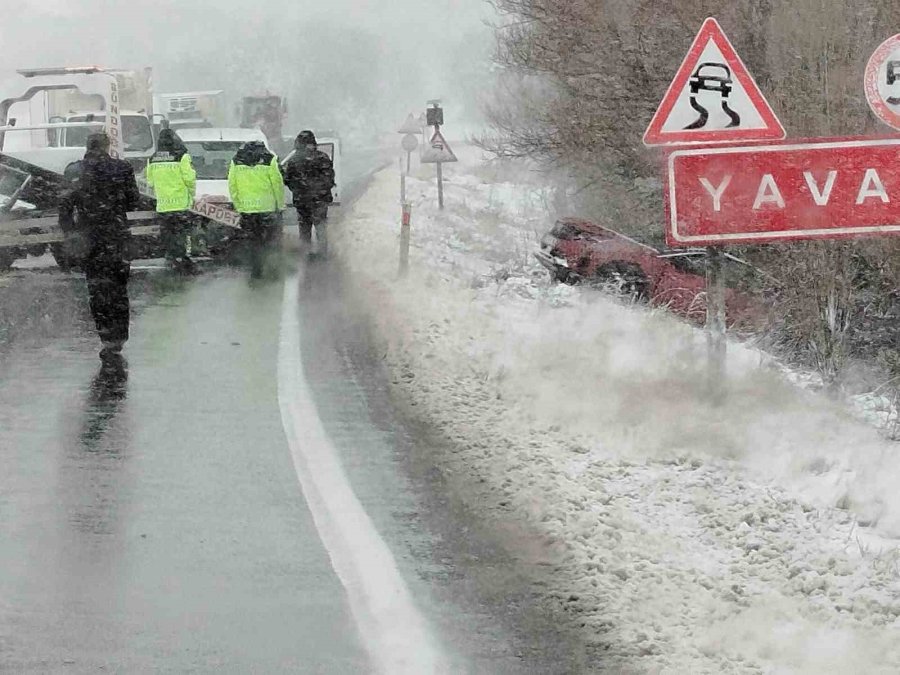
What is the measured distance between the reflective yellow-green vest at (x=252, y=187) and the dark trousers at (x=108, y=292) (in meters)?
6.42

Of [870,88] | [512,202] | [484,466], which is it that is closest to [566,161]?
[870,88]

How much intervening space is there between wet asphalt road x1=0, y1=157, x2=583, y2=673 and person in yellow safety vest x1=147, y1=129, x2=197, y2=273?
5.49 meters

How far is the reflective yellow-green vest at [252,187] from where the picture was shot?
16953 mm

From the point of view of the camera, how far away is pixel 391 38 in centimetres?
12250

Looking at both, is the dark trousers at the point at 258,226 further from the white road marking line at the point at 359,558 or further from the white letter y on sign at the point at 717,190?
the white letter y on sign at the point at 717,190

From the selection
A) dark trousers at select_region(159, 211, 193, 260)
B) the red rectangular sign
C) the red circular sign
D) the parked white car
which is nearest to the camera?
the red rectangular sign

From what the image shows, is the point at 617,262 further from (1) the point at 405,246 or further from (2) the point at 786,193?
(2) the point at 786,193

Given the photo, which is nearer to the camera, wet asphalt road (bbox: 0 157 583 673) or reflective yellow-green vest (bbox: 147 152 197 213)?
wet asphalt road (bbox: 0 157 583 673)

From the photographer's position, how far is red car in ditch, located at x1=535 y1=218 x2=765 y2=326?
1900cm

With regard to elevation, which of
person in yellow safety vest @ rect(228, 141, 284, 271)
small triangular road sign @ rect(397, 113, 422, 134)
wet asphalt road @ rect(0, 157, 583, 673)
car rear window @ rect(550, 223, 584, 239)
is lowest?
wet asphalt road @ rect(0, 157, 583, 673)

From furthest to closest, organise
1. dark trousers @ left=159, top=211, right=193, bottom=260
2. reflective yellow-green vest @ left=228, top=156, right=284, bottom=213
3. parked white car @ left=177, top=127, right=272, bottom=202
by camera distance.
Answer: parked white car @ left=177, top=127, right=272, bottom=202 < reflective yellow-green vest @ left=228, top=156, right=284, bottom=213 < dark trousers @ left=159, top=211, right=193, bottom=260

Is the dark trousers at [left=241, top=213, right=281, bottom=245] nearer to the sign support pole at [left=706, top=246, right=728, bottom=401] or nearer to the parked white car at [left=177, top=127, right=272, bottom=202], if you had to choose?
the parked white car at [left=177, top=127, right=272, bottom=202]

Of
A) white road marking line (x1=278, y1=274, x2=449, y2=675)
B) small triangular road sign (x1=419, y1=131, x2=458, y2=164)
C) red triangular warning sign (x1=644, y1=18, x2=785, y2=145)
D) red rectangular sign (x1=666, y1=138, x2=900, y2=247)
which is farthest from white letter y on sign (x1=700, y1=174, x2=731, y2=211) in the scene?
small triangular road sign (x1=419, y1=131, x2=458, y2=164)

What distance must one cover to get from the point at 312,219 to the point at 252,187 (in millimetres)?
2077
